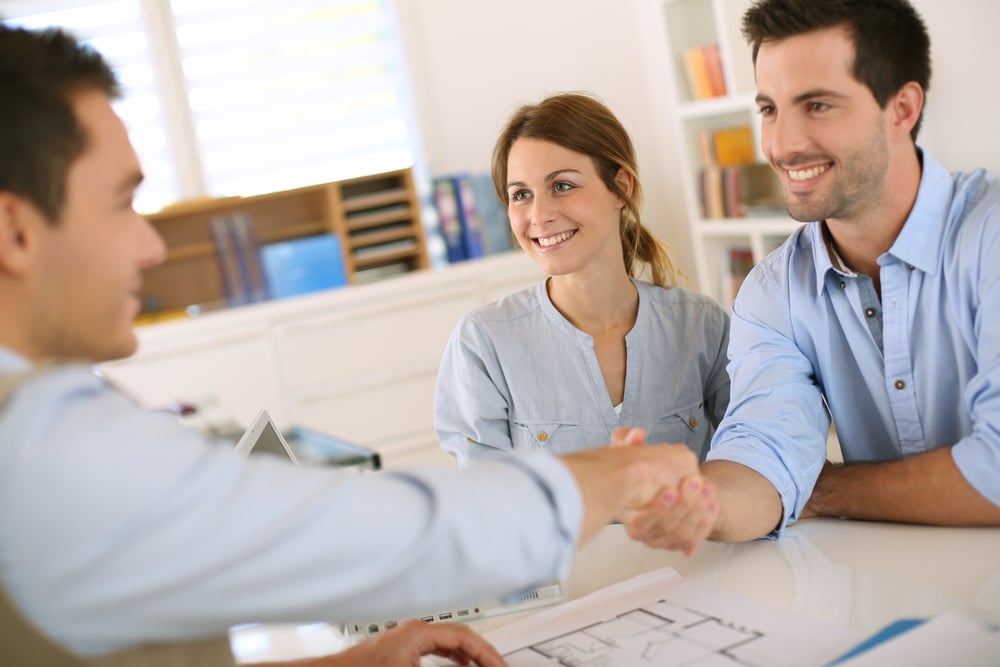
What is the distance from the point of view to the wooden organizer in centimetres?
440

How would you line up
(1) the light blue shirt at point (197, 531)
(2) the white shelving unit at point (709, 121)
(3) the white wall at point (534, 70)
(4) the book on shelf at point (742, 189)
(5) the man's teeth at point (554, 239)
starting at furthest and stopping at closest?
(3) the white wall at point (534, 70), (4) the book on shelf at point (742, 189), (2) the white shelving unit at point (709, 121), (5) the man's teeth at point (554, 239), (1) the light blue shirt at point (197, 531)

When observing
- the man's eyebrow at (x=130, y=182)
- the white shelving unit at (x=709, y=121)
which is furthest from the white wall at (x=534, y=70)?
the man's eyebrow at (x=130, y=182)

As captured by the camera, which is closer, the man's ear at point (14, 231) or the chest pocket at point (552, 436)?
the man's ear at point (14, 231)

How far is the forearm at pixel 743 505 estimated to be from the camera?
135 centimetres

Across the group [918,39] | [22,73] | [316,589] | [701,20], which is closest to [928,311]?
[918,39]

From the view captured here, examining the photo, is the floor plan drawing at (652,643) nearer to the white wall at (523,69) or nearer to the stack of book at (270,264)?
the stack of book at (270,264)

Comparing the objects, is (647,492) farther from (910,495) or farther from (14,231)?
(14,231)

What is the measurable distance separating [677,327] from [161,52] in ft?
10.4

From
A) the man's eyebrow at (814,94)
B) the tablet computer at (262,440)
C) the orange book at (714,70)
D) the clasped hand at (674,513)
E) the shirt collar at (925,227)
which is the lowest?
the clasped hand at (674,513)

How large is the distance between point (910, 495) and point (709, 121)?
3.37 metres

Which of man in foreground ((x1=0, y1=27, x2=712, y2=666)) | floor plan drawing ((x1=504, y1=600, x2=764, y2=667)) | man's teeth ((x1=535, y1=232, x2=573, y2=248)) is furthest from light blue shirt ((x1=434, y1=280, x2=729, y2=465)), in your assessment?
man in foreground ((x1=0, y1=27, x2=712, y2=666))

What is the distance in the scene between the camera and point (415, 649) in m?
1.15

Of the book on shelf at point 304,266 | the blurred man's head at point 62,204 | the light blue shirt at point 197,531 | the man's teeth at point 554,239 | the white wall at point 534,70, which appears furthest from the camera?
the white wall at point 534,70

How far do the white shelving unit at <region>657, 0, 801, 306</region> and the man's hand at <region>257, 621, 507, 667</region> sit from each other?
3097 mm
